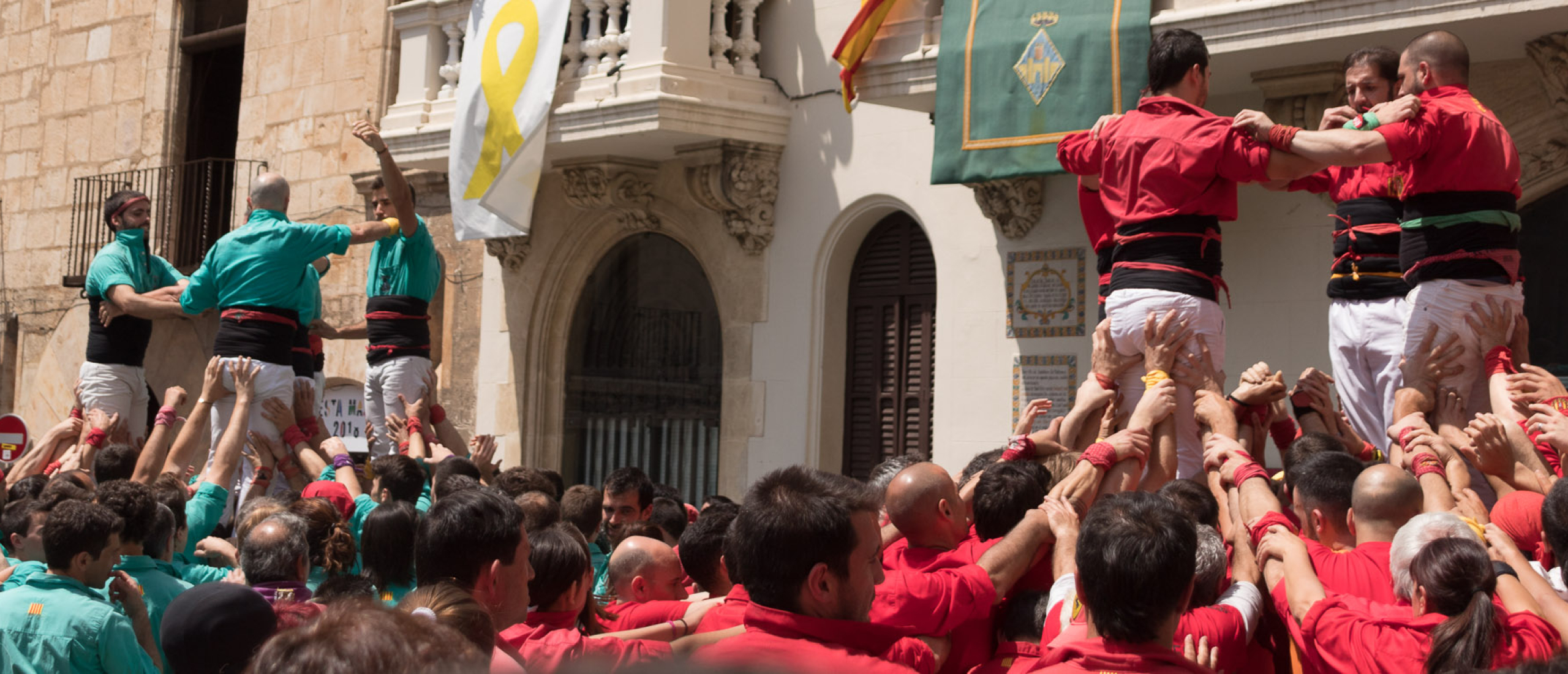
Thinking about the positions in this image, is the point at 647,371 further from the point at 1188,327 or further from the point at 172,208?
the point at 1188,327

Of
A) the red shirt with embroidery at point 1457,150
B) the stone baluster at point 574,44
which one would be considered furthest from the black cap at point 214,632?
the stone baluster at point 574,44

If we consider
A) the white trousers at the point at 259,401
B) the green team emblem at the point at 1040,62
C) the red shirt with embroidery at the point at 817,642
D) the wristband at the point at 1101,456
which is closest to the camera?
the red shirt with embroidery at the point at 817,642

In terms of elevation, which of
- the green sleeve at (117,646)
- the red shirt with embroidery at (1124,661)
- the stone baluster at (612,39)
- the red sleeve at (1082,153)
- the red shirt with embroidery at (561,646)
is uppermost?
the stone baluster at (612,39)

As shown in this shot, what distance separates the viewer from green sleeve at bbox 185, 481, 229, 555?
5801 millimetres

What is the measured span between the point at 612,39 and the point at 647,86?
2.02 ft

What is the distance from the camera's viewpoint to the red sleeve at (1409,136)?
509 centimetres

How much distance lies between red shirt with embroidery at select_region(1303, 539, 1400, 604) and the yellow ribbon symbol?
27.8 ft

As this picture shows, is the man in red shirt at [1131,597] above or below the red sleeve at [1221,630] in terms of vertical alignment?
above

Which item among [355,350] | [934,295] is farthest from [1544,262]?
[355,350]

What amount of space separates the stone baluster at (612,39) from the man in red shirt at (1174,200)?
265 inches

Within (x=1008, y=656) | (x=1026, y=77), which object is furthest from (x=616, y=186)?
(x=1008, y=656)

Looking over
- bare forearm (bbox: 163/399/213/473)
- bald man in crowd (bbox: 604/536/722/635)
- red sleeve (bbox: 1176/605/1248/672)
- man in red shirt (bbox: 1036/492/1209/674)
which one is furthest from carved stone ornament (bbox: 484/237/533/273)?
man in red shirt (bbox: 1036/492/1209/674)

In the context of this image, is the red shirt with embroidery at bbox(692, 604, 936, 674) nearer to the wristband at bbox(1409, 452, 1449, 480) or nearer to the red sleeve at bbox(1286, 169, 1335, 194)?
the wristband at bbox(1409, 452, 1449, 480)

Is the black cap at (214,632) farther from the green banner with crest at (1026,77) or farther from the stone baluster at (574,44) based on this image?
the stone baluster at (574,44)
